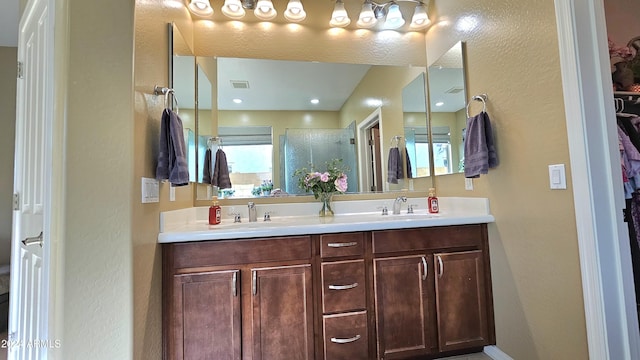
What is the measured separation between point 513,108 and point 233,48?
80.1 inches

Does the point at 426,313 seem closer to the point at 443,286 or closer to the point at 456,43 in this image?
the point at 443,286

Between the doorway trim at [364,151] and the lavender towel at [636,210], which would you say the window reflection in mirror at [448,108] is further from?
the lavender towel at [636,210]

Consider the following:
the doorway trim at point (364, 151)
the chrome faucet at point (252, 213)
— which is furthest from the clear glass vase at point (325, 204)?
the chrome faucet at point (252, 213)

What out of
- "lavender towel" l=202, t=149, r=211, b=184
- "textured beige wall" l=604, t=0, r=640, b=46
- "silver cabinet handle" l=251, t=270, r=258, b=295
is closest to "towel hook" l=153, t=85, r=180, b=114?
"lavender towel" l=202, t=149, r=211, b=184

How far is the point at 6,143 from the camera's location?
2.99 m

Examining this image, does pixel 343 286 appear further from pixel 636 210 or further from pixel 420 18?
pixel 420 18

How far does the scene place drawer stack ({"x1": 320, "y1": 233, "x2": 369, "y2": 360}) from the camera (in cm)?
164

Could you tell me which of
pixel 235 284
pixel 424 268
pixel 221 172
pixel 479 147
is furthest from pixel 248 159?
pixel 479 147

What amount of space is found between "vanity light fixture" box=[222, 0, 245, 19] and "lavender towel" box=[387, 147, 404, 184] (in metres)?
1.65

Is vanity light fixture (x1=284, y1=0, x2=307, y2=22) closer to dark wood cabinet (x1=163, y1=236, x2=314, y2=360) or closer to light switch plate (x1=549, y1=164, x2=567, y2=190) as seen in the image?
dark wood cabinet (x1=163, y1=236, x2=314, y2=360)

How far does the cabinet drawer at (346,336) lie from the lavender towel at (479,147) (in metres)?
1.16

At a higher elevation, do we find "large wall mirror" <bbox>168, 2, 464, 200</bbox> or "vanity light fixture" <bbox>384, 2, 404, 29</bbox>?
"vanity light fixture" <bbox>384, 2, 404, 29</bbox>

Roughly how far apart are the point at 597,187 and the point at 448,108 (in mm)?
1254

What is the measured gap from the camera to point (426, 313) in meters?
1.76
